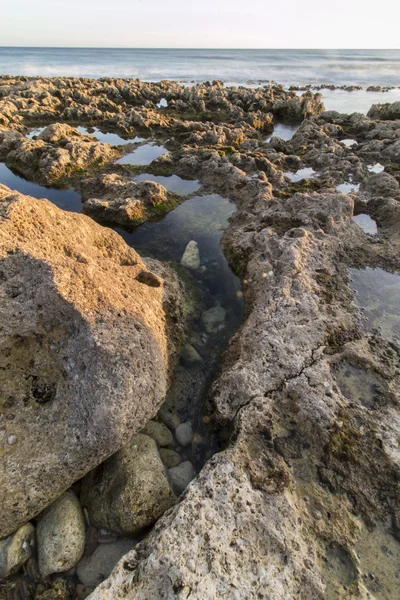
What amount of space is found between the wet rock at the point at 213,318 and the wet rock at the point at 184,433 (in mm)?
2410

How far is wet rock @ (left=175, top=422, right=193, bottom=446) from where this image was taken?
5.47 m

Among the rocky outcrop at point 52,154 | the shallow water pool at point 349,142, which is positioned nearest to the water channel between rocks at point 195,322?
the rocky outcrop at point 52,154

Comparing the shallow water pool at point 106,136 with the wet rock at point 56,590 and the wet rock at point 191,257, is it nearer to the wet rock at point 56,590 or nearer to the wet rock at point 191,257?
the wet rock at point 191,257

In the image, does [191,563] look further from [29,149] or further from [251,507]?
[29,149]

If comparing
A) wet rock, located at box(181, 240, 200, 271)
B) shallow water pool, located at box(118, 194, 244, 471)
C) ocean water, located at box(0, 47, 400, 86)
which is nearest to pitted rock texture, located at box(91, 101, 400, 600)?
shallow water pool, located at box(118, 194, 244, 471)

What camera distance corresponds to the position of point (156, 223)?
11.0 m

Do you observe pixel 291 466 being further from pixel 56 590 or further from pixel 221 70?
pixel 221 70

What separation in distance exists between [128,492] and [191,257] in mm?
6386

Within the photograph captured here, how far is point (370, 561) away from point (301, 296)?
4.49 meters

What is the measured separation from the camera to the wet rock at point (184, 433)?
547 centimetres

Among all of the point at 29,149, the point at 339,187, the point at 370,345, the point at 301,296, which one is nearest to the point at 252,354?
the point at 301,296

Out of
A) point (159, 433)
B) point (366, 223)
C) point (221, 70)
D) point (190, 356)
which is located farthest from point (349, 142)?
point (221, 70)

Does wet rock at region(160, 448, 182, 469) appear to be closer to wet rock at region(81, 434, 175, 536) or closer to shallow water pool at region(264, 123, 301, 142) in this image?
wet rock at region(81, 434, 175, 536)

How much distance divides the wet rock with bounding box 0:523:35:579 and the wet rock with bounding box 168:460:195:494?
1.96m
